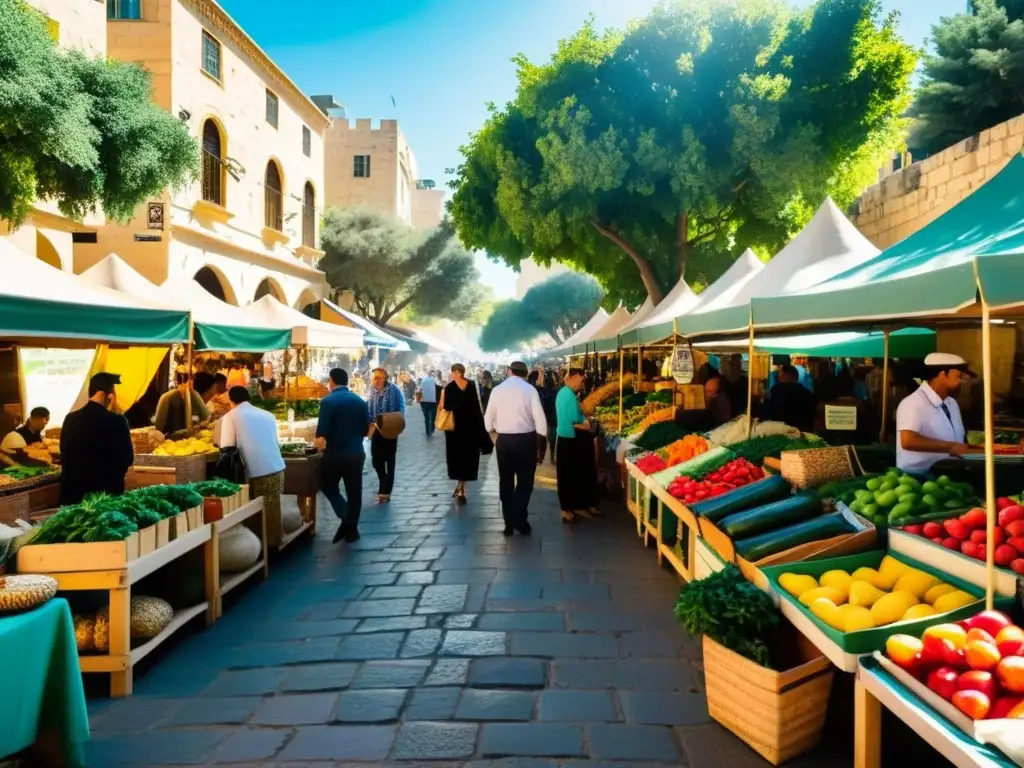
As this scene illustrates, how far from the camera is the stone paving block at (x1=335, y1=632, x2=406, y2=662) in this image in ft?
15.8

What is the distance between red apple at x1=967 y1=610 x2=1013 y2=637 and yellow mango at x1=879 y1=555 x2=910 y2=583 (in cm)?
87

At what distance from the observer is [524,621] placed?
17.8ft

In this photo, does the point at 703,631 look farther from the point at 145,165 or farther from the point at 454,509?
the point at 145,165

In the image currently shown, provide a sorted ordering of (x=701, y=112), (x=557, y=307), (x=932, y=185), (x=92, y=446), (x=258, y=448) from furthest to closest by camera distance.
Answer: (x=557, y=307) → (x=701, y=112) → (x=932, y=185) → (x=258, y=448) → (x=92, y=446)

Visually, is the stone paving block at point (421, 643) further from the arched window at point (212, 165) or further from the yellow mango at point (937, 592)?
the arched window at point (212, 165)

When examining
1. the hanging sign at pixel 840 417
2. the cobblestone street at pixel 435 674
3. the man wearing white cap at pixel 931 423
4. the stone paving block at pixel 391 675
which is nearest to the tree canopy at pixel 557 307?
the hanging sign at pixel 840 417

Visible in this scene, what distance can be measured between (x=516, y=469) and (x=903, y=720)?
17.9ft

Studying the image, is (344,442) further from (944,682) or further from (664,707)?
(944,682)

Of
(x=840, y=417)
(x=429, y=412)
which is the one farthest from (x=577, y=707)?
(x=429, y=412)

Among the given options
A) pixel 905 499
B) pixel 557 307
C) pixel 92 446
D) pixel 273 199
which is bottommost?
pixel 905 499

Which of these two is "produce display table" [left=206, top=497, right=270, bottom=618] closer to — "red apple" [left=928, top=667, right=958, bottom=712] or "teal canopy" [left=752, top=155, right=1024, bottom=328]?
"teal canopy" [left=752, top=155, right=1024, bottom=328]

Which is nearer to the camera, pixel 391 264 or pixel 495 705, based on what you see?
pixel 495 705

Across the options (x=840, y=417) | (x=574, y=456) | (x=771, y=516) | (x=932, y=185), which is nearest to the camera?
(x=771, y=516)

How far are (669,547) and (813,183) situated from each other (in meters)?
12.2
